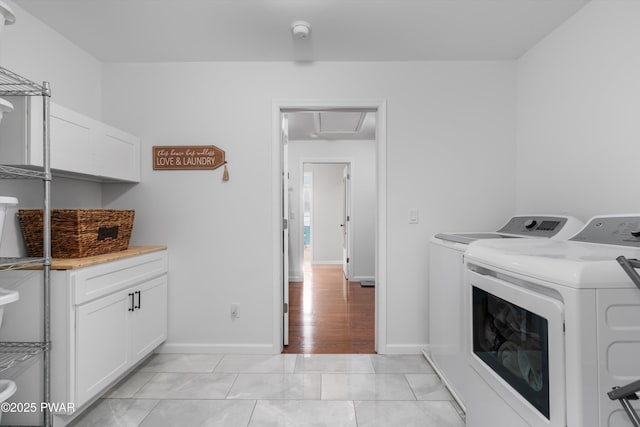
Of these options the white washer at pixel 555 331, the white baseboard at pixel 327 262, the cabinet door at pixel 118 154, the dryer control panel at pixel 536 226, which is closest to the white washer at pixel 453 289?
the dryer control panel at pixel 536 226

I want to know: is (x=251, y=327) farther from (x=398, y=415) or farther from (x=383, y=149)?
(x=383, y=149)

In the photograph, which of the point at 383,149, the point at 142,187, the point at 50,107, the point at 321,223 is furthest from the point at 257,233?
the point at 321,223

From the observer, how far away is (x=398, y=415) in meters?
1.77

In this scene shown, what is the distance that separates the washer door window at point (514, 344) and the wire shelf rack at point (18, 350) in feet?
6.79

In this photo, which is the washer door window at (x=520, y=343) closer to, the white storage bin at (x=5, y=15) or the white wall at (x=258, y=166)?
the white wall at (x=258, y=166)

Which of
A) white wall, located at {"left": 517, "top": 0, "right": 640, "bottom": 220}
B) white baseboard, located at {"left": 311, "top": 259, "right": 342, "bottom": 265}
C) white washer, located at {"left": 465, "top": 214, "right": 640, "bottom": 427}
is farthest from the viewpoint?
white baseboard, located at {"left": 311, "top": 259, "right": 342, "bottom": 265}

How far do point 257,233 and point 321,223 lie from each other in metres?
4.72

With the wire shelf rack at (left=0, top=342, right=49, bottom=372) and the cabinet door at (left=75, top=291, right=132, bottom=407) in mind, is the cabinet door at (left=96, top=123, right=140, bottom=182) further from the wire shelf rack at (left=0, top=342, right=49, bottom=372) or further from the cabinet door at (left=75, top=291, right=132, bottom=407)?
the wire shelf rack at (left=0, top=342, right=49, bottom=372)

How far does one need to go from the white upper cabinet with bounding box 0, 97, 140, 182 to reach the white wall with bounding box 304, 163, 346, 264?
492cm

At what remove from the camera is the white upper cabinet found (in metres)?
1.59

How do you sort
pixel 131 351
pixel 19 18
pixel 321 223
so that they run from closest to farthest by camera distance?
pixel 19 18, pixel 131 351, pixel 321 223

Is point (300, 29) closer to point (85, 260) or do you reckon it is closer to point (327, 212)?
point (85, 260)

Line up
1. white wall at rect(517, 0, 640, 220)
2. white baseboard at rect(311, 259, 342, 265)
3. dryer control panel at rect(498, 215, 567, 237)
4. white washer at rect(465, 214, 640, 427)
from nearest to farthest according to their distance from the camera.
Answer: white washer at rect(465, 214, 640, 427) < white wall at rect(517, 0, 640, 220) < dryer control panel at rect(498, 215, 567, 237) < white baseboard at rect(311, 259, 342, 265)

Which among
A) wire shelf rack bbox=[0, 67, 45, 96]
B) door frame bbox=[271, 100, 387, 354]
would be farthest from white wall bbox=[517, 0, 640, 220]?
wire shelf rack bbox=[0, 67, 45, 96]
